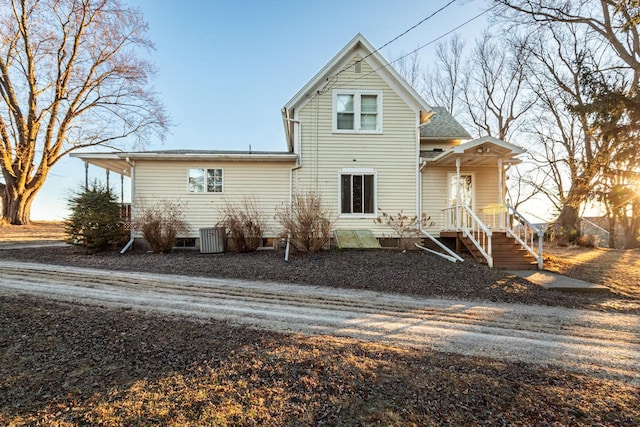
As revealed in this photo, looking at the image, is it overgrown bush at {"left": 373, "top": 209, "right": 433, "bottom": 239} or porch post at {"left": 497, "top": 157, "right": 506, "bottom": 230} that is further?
overgrown bush at {"left": 373, "top": 209, "right": 433, "bottom": 239}

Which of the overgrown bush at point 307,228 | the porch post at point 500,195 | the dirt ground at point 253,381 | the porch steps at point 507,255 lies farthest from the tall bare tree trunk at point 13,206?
the porch post at point 500,195

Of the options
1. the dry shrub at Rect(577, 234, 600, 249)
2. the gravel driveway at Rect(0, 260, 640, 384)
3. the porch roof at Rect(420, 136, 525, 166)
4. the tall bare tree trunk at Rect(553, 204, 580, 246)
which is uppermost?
the porch roof at Rect(420, 136, 525, 166)

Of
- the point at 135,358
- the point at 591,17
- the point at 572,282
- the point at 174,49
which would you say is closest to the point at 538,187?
the point at 591,17

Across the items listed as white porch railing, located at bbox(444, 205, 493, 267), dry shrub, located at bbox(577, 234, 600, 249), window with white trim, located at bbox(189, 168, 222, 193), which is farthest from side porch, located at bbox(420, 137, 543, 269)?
dry shrub, located at bbox(577, 234, 600, 249)

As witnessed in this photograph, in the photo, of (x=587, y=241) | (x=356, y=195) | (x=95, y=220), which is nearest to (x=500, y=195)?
(x=356, y=195)

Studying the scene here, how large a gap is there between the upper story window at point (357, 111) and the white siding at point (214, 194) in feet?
8.70

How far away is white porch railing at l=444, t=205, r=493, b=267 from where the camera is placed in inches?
381

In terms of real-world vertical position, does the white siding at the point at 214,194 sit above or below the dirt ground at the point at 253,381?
above

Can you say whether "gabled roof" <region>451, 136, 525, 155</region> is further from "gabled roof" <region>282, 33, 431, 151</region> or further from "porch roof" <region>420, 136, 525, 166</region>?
"gabled roof" <region>282, 33, 431, 151</region>

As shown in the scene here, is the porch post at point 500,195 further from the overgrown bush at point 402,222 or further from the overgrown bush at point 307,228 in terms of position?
the overgrown bush at point 307,228

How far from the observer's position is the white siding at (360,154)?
1270 cm

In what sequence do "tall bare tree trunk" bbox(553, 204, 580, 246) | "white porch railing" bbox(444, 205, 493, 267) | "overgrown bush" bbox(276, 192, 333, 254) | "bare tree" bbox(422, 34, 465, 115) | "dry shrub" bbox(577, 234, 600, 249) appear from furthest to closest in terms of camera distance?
1. "bare tree" bbox(422, 34, 465, 115)
2. "tall bare tree trunk" bbox(553, 204, 580, 246)
3. "dry shrub" bbox(577, 234, 600, 249)
4. "overgrown bush" bbox(276, 192, 333, 254)
5. "white porch railing" bbox(444, 205, 493, 267)

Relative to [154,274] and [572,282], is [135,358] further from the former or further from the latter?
[572,282]

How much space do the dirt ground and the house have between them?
27.4ft
